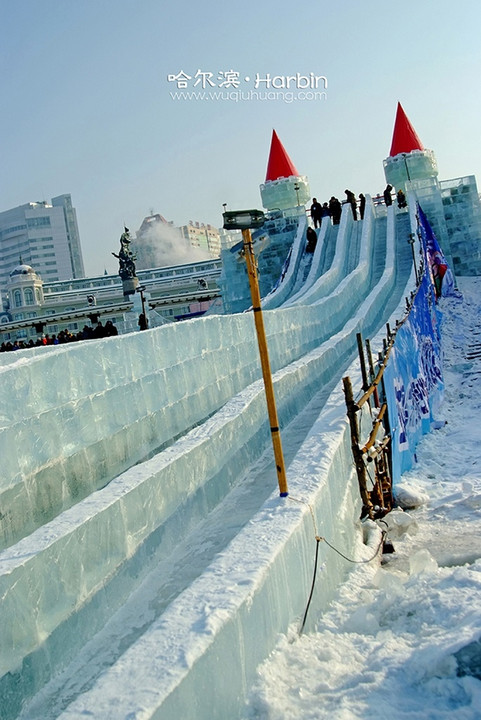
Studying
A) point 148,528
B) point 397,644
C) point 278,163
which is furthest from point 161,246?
point 397,644

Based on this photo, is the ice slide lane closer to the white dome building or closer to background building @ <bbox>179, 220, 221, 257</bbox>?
the white dome building

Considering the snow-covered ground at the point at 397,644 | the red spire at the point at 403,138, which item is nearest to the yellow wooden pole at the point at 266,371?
the snow-covered ground at the point at 397,644

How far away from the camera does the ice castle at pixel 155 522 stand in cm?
309

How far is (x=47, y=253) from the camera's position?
12912 centimetres

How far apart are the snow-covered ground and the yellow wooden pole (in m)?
0.76

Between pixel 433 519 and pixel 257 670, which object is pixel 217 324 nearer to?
pixel 433 519

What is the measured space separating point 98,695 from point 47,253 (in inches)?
5217

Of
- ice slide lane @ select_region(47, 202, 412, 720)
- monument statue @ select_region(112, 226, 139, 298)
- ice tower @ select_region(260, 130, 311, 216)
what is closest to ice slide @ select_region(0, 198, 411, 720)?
ice slide lane @ select_region(47, 202, 412, 720)

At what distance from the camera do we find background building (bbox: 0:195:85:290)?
129 metres

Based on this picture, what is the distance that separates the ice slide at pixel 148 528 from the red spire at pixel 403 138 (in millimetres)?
31090

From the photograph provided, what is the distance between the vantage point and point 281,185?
37.1m

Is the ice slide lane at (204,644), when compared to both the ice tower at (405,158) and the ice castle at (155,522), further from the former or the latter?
the ice tower at (405,158)

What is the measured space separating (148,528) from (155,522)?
0.14 m

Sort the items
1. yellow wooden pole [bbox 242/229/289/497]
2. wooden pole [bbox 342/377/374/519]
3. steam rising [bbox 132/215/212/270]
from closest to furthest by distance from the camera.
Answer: yellow wooden pole [bbox 242/229/289/497] → wooden pole [bbox 342/377/374/519] → steam rising [bbox 132/215/212/270]
